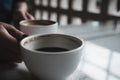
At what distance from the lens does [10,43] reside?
0.54m

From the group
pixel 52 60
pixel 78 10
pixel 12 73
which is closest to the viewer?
pixel 52 60

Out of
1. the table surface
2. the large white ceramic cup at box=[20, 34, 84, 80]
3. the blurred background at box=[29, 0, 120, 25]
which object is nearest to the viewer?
the large white ceramic cup at box=[20, 34, 84, 80]

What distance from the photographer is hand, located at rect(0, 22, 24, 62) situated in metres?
0.54

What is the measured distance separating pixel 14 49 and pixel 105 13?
154 centimetres

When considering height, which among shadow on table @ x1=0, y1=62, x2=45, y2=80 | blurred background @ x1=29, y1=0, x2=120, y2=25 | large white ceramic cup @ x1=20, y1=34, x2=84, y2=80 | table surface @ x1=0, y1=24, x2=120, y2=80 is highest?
large white ceramic cup @ x1=20, y1=34, x2=84, y2=80

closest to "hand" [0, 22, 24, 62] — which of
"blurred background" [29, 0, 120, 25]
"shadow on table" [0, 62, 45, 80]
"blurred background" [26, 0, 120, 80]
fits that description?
"shadow on table" [0, 62, 45, 80]

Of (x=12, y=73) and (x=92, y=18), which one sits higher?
(x=12, y=73)

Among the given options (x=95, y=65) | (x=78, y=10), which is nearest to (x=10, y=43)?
(x=95, y=65)

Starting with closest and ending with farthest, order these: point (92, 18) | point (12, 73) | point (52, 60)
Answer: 1. point (52, 60)
2. point (12, 73)
3. point (92, 18)

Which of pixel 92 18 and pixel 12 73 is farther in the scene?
pixel 92 18

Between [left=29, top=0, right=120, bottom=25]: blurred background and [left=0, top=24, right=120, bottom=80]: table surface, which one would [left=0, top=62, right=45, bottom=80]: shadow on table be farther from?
[left=29, top=0, right=120, bottom=25]: blurred background

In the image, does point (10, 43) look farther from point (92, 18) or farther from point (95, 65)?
point (92, 18)

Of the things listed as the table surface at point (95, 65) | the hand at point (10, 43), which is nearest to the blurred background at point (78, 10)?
the table surface at point (95, 65)

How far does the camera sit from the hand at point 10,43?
1.76 feet
